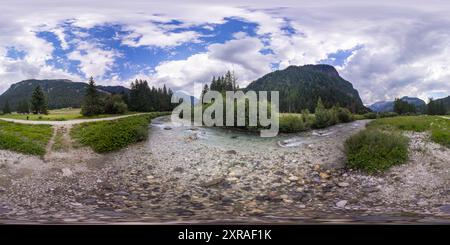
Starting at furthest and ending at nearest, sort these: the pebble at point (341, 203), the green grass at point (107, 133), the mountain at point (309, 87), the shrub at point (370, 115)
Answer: the shrub at point (370, 115), the green grass at point (107, 133), the mountain at point (309, 87), the pebble at point (341, 203)

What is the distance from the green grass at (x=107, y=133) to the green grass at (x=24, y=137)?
0.48 metres

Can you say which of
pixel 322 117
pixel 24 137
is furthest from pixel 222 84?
pixel 24 137

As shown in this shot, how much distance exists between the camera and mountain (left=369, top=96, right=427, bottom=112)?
6391mm

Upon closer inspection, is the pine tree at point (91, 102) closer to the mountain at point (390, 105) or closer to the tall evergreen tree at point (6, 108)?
the tall evergreen tree at point (6, 108)

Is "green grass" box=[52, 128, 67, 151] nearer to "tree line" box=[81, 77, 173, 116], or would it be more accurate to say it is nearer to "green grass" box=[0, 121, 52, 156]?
"green grass" box=[0, 121, 52, 156]

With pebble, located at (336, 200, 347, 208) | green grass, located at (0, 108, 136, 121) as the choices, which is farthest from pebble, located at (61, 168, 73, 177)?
pebble, located at (336, 200, 347, 208)

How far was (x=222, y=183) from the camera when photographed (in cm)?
671

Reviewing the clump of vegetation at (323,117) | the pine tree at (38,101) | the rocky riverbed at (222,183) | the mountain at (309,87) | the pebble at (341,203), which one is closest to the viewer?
the rocky riverbed at (222,183)

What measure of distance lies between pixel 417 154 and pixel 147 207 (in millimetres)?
4312

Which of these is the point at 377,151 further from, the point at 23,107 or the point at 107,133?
the point at 23,107

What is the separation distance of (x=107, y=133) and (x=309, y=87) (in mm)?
3393

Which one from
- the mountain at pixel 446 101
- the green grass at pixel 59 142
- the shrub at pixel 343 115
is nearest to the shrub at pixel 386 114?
the shrub at pixel 343 115

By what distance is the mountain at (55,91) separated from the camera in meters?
5.97
